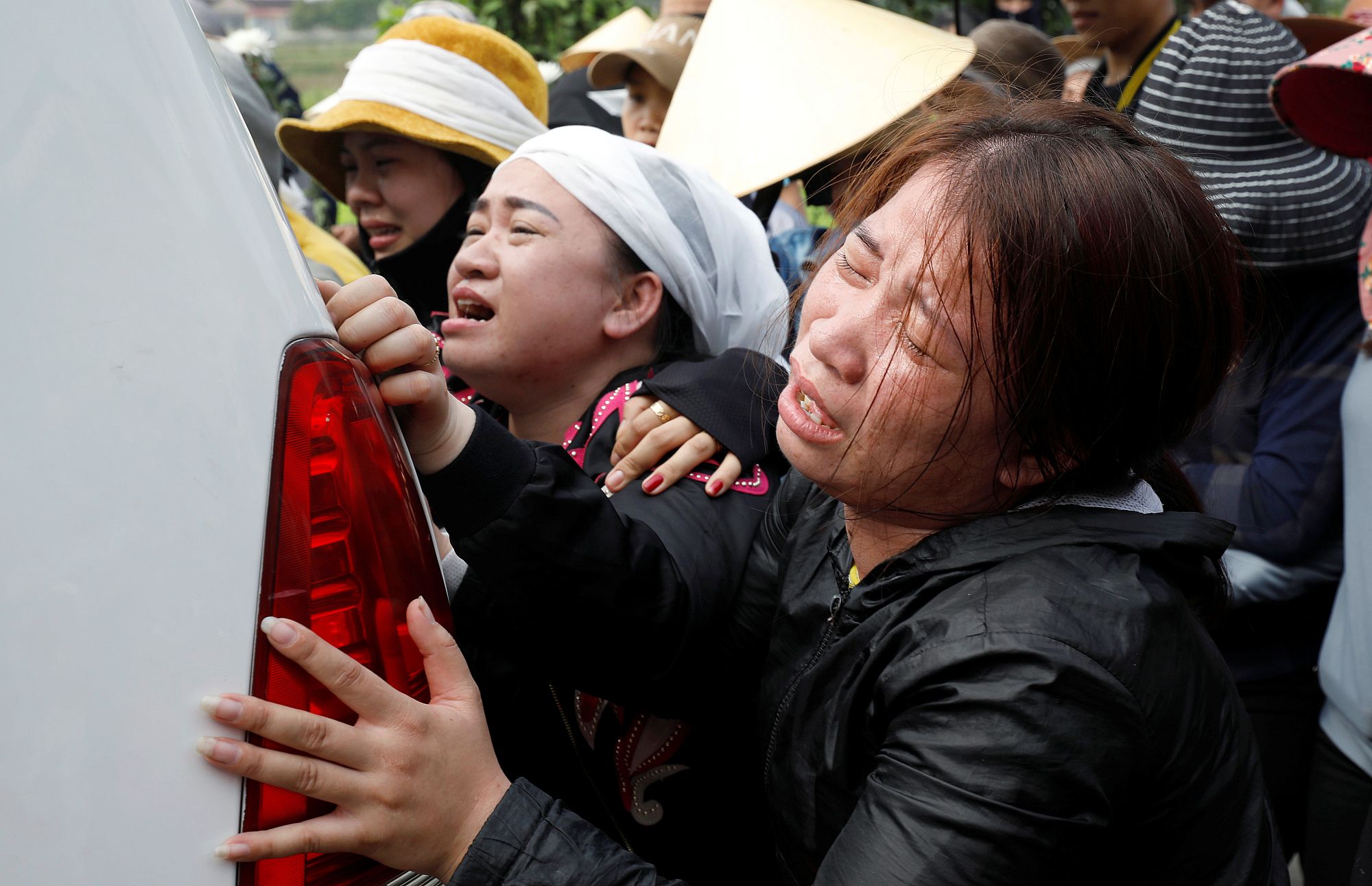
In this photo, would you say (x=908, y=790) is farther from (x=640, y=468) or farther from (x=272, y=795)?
(x=640, y=468)

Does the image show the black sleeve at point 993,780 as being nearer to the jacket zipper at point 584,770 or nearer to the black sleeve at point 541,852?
the black sleeve at point 541,852

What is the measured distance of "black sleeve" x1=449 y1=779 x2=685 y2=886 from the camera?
107cm

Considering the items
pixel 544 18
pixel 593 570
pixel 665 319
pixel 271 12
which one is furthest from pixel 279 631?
pixel 271 12

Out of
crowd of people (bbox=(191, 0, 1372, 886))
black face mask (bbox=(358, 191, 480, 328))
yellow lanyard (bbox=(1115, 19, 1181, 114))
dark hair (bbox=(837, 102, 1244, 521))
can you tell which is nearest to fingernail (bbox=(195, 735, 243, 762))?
crowd of people (bbox=(191, 0, 1372, 886))

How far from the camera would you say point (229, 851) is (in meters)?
0.86

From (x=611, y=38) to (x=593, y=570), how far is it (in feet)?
12.1

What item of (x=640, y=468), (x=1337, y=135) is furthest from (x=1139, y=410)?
(x=1337, y=135)

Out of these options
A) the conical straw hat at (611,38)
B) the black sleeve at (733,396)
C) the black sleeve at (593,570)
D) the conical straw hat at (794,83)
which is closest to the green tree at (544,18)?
the conical straw hat at (611,38)

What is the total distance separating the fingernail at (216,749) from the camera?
85cm

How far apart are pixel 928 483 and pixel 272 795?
77 cm

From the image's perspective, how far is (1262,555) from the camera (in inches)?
87.1

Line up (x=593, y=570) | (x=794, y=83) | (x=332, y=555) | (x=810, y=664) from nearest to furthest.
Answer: (x=332, y=555)
(x=810, y=664)
(x=593, y=570)
(x=794, y=83)

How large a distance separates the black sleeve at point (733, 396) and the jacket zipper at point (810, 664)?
476mm

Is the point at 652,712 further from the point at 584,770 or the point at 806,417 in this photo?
the point at 806,417
